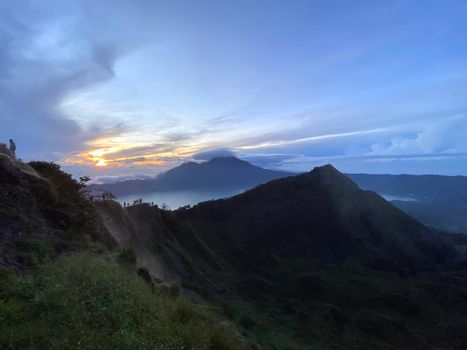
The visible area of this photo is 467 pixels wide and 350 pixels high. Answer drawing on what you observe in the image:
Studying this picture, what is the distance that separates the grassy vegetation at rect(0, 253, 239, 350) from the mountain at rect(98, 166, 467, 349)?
1088cm

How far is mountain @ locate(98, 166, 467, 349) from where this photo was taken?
26922mm

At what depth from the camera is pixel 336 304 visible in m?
32.6

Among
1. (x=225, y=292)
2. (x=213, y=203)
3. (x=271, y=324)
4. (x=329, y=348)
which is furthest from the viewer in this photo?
(x=213, y=203)

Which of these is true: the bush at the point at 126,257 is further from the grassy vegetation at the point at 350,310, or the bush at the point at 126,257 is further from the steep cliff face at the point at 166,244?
the steep cliff face at the point at 166,244

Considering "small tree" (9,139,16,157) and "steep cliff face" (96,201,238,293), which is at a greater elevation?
"small tree" (9,139,16,157)

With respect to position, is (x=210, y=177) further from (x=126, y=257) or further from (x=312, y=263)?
(x=126, y=257)

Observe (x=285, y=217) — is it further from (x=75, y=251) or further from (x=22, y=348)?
(x=22, y=348)

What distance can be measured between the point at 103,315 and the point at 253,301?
93.2 ft

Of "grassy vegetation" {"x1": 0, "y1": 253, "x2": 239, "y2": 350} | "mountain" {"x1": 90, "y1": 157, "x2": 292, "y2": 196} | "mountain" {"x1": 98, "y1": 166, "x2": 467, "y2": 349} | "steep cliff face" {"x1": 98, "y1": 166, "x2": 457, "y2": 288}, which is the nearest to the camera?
"grassy vegetation" {"x1": 0, "y1": 253, "x2": 239, "y2": 350}

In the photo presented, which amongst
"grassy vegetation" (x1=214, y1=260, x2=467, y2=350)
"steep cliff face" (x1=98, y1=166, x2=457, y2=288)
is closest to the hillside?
"grassy vegetation" (x1=214, y1=260, x2=467, y2=350)

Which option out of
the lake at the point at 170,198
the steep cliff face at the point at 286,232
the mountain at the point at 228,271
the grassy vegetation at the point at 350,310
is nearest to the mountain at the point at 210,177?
the lake at the point at 170,198

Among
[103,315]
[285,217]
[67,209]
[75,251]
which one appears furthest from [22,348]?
[285,217]

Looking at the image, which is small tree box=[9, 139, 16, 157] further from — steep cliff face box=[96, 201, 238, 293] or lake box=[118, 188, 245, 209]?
lake box=[118, 188, 245, 209]

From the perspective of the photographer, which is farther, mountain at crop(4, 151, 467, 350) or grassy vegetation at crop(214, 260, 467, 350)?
grassy vegetation at crop(214, 260, 467, 350)
